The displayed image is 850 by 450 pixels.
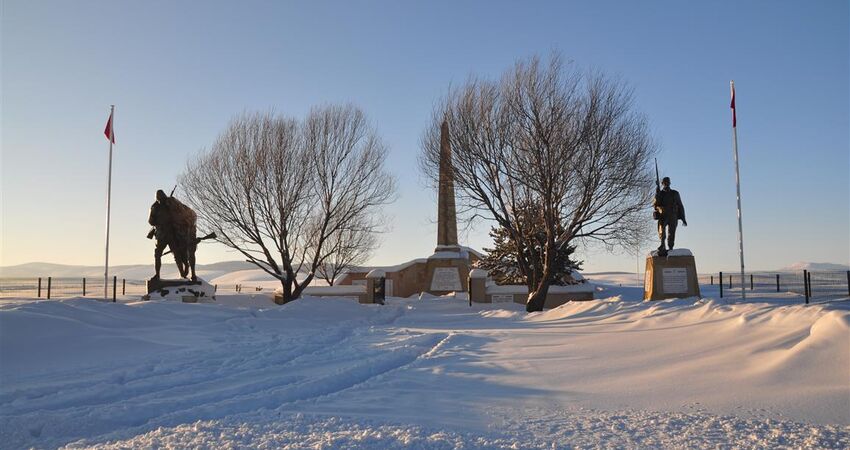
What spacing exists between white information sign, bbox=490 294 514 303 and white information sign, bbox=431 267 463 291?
7.48m

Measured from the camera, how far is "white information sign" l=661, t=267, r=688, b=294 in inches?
623

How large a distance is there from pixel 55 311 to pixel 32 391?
201 inches

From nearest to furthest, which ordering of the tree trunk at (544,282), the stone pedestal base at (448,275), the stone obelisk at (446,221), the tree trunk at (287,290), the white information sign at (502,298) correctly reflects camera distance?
1. the tree trunk at (544,282)
2. the tree trunk at (287,290)
3. the white information sign at (502,298)
4. the stone obelisk at (446,221)
5. the stone pedestal base at (448,275)

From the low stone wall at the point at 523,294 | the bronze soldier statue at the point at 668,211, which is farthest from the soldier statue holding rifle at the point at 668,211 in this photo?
the low stone wall at the point at 523,294

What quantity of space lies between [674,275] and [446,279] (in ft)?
64.1

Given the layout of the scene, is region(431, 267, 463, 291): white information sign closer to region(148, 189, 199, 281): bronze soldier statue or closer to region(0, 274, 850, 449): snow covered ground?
region(148, 189, 199, 281): bronze soldier statue

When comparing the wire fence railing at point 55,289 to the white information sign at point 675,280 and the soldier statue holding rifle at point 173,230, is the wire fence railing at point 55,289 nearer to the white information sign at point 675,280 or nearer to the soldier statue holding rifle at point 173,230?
the soldier statue holding rifle at point 173,230

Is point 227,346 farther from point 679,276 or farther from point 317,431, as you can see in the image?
point 679,276

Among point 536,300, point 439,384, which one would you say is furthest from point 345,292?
point 439,384

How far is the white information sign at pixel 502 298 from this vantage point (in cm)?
2709

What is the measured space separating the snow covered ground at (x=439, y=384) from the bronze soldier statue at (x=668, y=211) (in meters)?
4.76

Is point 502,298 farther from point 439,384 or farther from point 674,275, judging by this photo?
point 439,384

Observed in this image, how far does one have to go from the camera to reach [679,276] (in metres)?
15.9

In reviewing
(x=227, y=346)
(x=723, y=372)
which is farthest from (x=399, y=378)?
(x=227, y=346)
